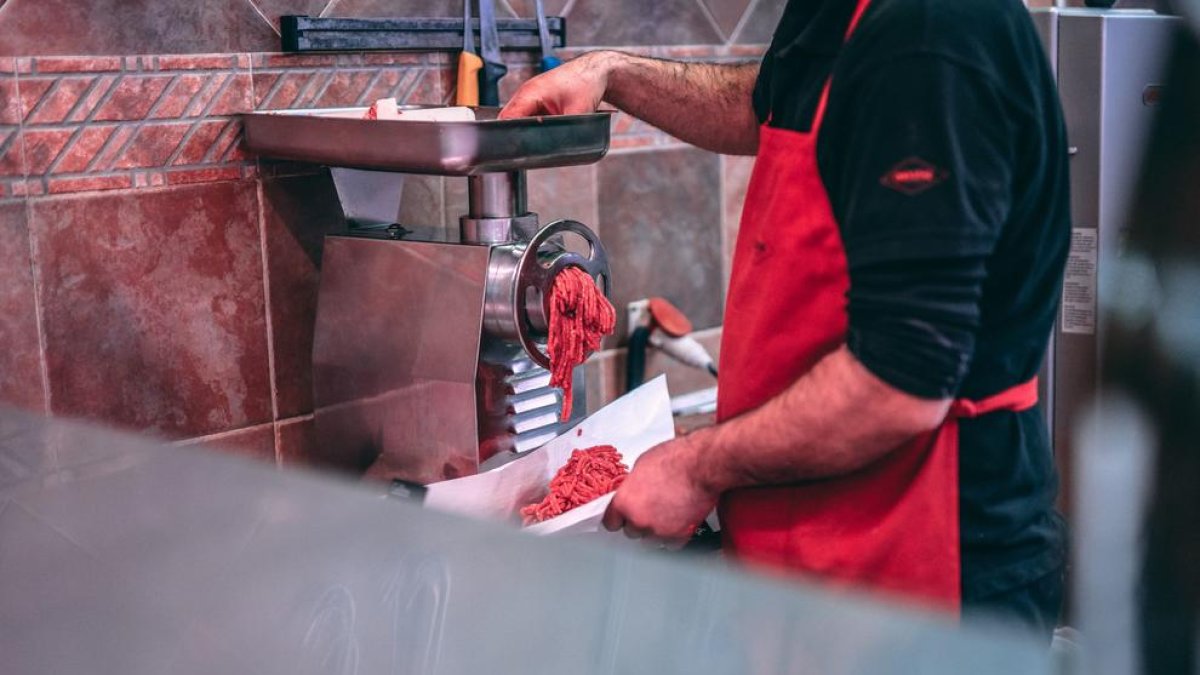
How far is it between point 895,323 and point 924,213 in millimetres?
108

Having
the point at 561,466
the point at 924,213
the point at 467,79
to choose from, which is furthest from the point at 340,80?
the point at 924,213

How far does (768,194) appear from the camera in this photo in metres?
1.42

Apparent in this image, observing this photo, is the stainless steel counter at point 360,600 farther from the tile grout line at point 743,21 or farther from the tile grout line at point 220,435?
the tile grout line at point 743,21

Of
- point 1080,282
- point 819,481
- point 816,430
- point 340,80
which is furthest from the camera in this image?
point 1080,282

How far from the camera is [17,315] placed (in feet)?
6.27

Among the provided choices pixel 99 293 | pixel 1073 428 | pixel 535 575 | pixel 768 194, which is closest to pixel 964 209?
pixel 768 194

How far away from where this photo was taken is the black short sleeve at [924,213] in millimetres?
1165

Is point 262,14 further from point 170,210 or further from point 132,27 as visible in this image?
point 170,210

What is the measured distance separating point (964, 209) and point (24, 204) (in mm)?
1427

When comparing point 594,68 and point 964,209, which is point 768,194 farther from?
point 594,68

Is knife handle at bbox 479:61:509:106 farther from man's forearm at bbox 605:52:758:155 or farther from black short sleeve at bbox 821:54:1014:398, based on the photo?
black short sleeve at bbox 821:54:1014:398

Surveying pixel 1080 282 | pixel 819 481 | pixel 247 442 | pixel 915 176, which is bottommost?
pixel 247 442

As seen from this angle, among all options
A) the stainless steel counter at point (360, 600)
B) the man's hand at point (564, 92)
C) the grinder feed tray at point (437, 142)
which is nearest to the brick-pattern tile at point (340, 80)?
the grinder feed tray at point (437, 142)

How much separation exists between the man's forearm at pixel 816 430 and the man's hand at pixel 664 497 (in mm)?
12
